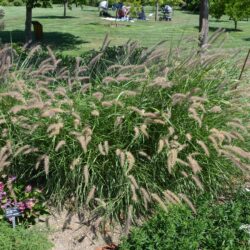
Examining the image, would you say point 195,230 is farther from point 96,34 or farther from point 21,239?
point 96,34

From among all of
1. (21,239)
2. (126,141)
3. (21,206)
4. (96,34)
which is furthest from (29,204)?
(96,34)

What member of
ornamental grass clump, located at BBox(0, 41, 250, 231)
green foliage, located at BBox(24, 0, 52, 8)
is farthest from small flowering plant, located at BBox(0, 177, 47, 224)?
green foliage, located at BBox(24, 0, 52, 8)

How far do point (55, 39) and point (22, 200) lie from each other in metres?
14.4

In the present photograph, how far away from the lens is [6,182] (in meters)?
4.53

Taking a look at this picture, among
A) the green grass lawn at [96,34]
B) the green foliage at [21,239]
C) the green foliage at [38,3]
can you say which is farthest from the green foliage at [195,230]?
the green grass lawn at [96,34]

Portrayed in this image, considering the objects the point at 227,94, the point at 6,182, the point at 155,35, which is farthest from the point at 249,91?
the point at 155,35

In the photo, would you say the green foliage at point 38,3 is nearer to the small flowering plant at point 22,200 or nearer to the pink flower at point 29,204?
the small flowering plant at point 22,200

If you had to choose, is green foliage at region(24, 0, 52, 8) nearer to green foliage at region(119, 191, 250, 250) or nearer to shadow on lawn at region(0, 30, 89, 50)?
shadow on lawn at region(0, 30, 89, 50)

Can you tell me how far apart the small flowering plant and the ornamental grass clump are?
0.16 metres

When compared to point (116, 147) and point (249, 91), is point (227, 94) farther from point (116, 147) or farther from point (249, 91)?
point (116, 147)

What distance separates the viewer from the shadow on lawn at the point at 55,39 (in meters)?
16.3

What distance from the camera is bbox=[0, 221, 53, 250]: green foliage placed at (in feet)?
12.2

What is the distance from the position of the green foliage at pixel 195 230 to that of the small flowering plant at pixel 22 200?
0.93 meters

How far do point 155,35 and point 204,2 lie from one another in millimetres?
11746
